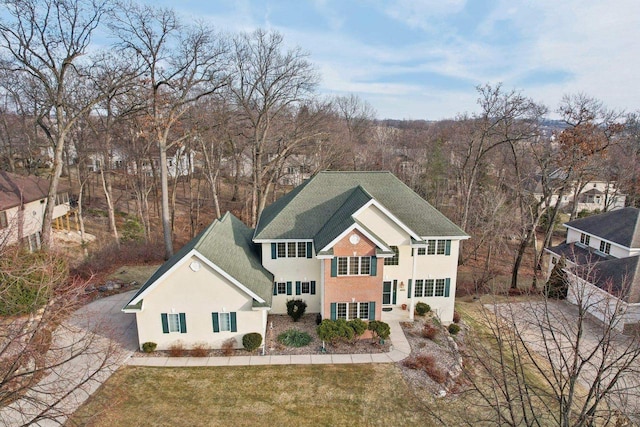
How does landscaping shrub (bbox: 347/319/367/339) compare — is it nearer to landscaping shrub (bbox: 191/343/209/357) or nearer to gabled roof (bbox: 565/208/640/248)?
landscaping shrub (bbox: 191/343/209/357)

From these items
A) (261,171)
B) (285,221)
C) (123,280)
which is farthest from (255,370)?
(261,171)

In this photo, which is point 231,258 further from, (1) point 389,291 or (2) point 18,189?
(2) point 18,189

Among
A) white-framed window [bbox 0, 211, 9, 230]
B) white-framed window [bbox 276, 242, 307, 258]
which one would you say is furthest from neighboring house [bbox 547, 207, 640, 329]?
white-framed window [bbox 0, 211, 9, 230]

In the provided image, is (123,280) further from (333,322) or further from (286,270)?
(333,322)

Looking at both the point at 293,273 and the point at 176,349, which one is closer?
the point at 176,349

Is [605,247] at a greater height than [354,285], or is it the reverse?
[354,285]

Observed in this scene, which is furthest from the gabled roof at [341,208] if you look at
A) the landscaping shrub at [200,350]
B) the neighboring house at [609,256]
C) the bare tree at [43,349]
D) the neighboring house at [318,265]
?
the bare tree at [43,349]

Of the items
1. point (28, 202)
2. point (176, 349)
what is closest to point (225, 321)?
point (176, 349)
